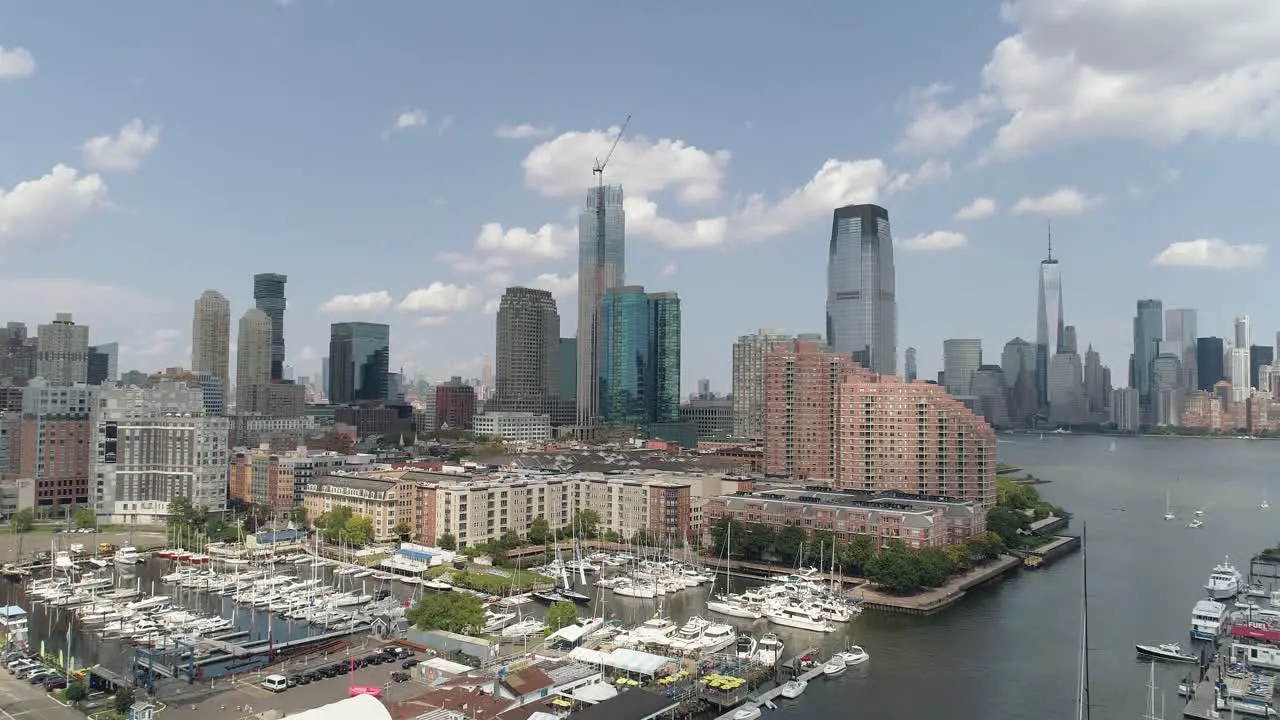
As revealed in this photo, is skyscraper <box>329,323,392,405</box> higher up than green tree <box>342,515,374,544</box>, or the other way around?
skyscraper <box>329,323,392,405</box>

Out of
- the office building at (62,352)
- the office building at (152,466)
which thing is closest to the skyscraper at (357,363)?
the office building at (62,352)

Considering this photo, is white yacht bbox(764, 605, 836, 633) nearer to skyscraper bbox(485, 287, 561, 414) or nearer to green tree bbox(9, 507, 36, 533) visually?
green tree bbox(9, 507, 36, 533)

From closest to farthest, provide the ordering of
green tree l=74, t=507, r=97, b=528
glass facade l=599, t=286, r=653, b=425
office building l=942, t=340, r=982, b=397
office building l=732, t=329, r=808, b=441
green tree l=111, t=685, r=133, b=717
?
green tree l=111, t=685, r=133, b=717 → green tree l=74, t=507, r=97, b=528 → office building l=732, t=329, r=808, b=441 → glass facade l=599, t=286, r=653, b=425 → office building l=942, t=340, r=982, b=397

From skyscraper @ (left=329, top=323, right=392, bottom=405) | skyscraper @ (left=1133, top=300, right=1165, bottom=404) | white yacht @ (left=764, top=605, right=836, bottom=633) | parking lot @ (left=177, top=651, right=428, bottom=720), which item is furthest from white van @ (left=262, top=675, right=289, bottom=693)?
skyscraper @ (left=1133, top=300, right=1165, bottom=404)

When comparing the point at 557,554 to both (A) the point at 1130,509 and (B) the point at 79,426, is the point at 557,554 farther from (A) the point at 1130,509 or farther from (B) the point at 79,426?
(A) the point at 1130,509

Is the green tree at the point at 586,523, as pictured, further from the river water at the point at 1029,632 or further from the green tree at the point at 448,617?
the green tree at the point at 448,617

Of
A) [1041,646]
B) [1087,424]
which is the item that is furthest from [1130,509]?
[1087,424]

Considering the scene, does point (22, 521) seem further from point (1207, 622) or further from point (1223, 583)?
point (1223, 583)
